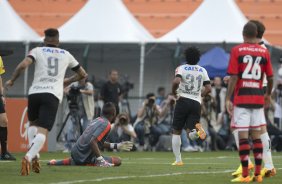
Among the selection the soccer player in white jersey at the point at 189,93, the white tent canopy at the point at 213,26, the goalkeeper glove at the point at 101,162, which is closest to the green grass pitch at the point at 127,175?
the goalkeeper glove at the point at 101,162

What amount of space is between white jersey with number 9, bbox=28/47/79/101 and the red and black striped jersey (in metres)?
2.62

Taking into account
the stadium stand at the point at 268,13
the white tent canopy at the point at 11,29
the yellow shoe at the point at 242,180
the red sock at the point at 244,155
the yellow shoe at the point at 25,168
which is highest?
the stadium stand at the point at 268,13

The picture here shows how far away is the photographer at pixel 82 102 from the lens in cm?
2421

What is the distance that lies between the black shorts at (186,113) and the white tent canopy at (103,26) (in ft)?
39.9

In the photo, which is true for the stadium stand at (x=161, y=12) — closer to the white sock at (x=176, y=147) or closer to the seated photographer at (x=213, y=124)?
the seated photographer at (x=213, y=124)

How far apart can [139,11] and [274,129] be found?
11.8 metres

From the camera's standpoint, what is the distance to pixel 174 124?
1648cm

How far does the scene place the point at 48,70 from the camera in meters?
13.2

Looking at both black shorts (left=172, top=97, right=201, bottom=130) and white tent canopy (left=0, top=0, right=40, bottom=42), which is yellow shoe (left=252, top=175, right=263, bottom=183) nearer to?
black shorts (left=172, top=97, right=201, bottom=130)

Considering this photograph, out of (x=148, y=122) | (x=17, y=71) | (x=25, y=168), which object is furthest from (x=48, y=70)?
(x=148, y=122)

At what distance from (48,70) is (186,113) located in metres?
3.86

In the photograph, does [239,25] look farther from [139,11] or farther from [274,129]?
[139,11]

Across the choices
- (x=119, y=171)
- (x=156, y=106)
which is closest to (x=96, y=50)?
(x=156, y=106)

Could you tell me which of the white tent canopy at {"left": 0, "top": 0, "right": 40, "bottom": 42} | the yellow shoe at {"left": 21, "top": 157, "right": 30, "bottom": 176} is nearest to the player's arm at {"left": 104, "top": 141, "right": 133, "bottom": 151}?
the yellow shoe at {"left": 21, "top": 157, "right": 30, "bottom": 176}
